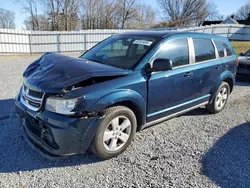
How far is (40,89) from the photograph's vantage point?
8.67 feet

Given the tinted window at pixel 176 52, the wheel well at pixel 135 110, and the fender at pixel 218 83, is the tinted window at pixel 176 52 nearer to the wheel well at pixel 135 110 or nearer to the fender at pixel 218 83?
the wheel well at pixel 135 110

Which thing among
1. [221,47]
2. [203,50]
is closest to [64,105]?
[203,50]

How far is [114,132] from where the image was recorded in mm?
2939

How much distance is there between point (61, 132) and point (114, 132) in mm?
750

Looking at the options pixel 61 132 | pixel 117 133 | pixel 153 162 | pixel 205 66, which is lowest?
pixel 153 162

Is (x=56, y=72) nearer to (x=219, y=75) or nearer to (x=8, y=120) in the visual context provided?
(x=8, y=120)

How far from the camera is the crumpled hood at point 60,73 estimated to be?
262cm

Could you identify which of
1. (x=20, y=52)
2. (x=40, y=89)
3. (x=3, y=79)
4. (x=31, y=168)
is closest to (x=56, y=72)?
(x=40, y=89)

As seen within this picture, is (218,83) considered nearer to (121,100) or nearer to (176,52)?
(176,52)

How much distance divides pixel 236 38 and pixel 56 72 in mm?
27784

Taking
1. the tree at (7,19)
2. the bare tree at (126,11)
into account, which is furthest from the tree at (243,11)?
the tree at (7,19)

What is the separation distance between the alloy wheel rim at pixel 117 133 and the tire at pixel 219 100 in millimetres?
2410

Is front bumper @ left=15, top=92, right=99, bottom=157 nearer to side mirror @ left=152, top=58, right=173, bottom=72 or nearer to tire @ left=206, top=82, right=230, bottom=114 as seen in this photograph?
side mirror @ left=152, top=58, right=173, bottom=72

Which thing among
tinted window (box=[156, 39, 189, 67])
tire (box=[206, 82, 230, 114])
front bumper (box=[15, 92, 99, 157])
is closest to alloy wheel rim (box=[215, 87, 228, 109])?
tire (box=[206, 82, 230, 114])
